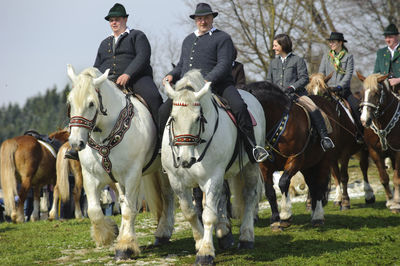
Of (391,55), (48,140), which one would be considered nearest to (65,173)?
(48,140)

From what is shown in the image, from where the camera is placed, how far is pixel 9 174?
48.7 feet

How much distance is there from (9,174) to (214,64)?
29.0 feet

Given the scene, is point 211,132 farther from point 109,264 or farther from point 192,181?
point 109,264

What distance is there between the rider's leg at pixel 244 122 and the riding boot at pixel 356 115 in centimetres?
574

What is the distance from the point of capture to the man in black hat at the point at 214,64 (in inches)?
302

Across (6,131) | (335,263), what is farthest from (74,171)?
(6,131)

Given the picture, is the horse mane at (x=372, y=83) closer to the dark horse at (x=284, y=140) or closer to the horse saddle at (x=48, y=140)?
the dark horse at (x=284, y=140)

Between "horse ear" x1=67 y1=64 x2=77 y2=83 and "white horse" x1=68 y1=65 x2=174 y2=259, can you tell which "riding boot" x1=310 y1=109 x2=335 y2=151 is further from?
"horse ear" x1=67 y1=64 x2=77 y2=83

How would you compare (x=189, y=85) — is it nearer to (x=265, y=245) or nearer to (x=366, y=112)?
(x=265, y=245)

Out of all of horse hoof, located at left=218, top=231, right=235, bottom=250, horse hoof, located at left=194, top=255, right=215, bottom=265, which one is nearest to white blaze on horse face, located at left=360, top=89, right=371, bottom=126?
horse hoof, located at left=218, top=231, right=235, bottom=250

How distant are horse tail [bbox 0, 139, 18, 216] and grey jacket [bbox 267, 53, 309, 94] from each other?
770 centimetres

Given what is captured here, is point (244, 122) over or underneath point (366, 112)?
underneath

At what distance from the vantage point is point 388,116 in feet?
39.0

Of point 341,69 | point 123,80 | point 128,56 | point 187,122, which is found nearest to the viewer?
point 187,122
